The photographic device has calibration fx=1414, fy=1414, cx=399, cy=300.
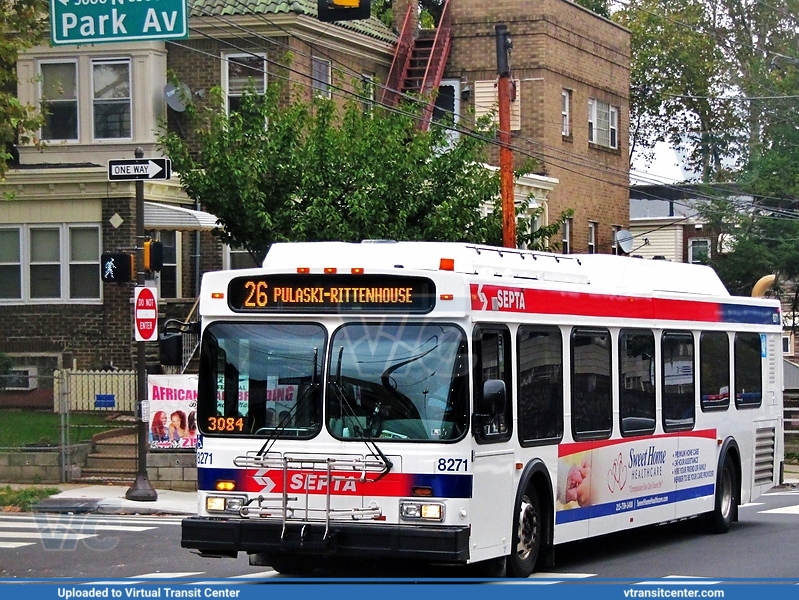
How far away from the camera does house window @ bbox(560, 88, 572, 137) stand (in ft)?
117

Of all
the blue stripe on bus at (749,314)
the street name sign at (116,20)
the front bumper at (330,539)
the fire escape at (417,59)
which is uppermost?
the fire escape at (417,59)

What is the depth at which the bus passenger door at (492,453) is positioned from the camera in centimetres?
1108

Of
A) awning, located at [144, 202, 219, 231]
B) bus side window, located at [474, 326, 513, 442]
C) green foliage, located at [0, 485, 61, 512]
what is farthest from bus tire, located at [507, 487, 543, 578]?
awning, located at [144, 202, 219, 231]

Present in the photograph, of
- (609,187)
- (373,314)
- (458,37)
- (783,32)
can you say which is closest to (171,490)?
(373,314)

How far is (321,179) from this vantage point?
77.8 feet

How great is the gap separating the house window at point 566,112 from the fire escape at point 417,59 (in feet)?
10.5

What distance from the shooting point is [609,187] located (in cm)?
3853

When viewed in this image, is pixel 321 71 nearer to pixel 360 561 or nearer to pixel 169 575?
pixel 360 561

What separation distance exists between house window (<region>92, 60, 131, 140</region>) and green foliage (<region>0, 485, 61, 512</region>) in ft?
32.3

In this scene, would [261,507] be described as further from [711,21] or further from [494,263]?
[711,21]

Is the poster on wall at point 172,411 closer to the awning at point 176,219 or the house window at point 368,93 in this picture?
the awning at point 176,219

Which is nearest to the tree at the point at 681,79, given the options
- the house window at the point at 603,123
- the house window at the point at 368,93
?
the house window at the point at 603,123

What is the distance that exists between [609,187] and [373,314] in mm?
28054

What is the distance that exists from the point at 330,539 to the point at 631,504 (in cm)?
457
